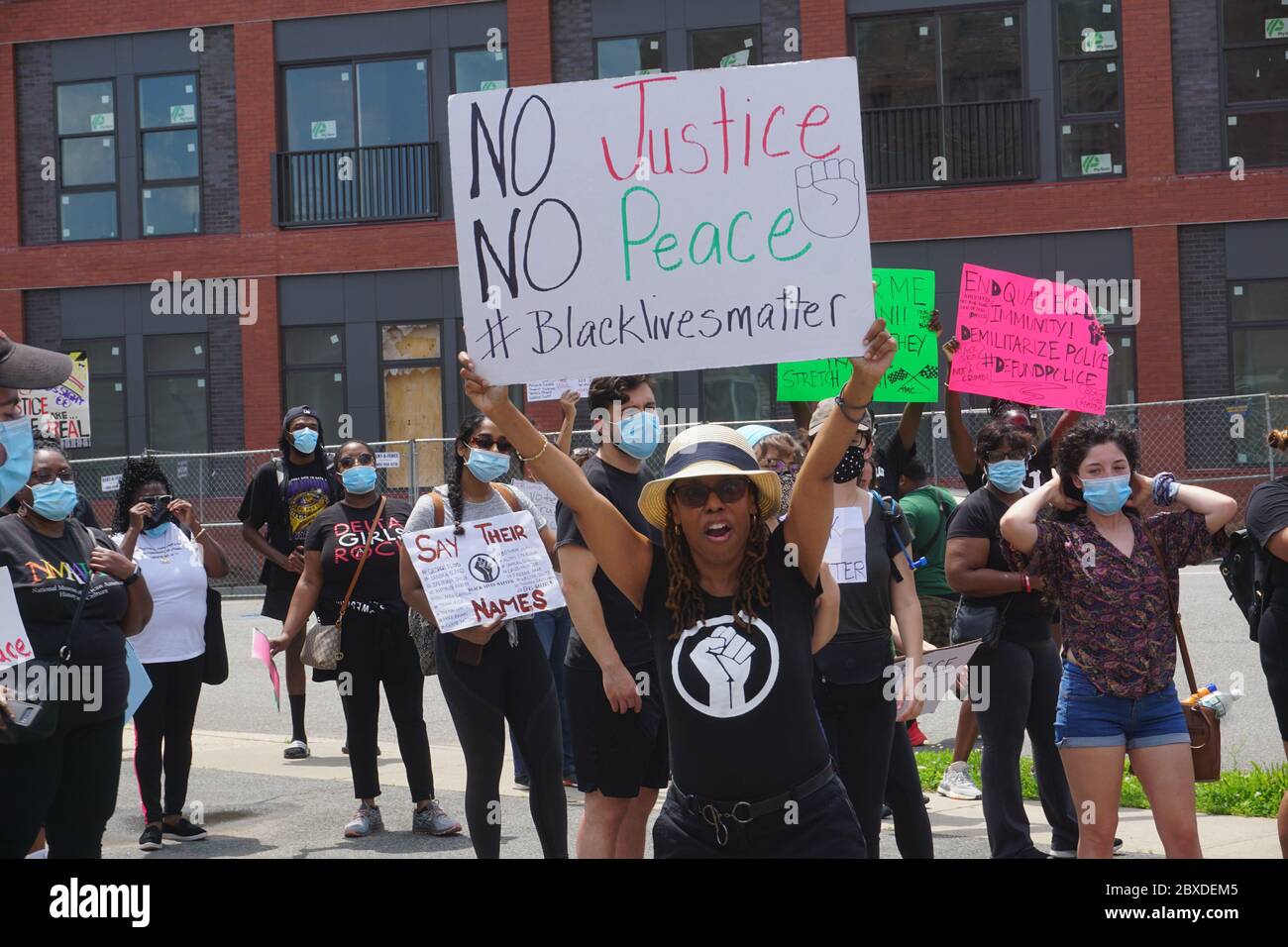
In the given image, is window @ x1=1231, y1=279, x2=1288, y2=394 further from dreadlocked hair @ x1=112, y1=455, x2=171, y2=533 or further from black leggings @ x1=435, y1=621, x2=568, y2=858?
black leggings @ x1=435, y1=621, x2=568, y2=858

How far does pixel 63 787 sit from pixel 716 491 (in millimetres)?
3046

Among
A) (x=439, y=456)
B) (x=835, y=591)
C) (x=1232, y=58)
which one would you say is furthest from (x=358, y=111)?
(x=835, y=591)

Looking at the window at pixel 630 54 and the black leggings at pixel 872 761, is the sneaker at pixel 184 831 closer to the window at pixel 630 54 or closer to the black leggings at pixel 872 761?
Answer: the black leggings at pixel 872 761

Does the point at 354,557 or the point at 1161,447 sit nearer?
the point at 354,557

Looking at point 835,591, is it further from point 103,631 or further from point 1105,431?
point 103,631

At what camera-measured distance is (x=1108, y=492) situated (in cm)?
578

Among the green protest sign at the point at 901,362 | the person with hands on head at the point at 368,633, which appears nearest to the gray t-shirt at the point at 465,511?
the person with hands on head at the point at 368,633

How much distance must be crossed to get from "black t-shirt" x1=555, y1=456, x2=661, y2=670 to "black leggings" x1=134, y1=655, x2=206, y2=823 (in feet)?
10.9

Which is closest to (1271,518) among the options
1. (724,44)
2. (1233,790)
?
(1233,790)

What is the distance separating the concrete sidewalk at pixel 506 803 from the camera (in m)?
7.44

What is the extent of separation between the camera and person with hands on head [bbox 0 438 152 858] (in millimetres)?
5633

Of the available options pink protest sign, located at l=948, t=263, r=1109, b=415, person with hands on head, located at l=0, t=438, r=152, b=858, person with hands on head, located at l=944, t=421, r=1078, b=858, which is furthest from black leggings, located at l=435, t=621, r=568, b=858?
pink protest sign, located at l=948, t=263, r=1109, b=415

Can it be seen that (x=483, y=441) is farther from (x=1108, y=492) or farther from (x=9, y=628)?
(x=1108, y=492)

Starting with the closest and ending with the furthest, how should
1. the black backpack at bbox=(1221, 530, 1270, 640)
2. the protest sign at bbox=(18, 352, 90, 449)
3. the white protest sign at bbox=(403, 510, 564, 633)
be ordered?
Result: the black backpack at bbox=(1221, 530, 1270, 640)
the white protest sign at bbox=(403, 510, 564, 633)
the protest sign at bbox=(18, 352, 90, 449)
